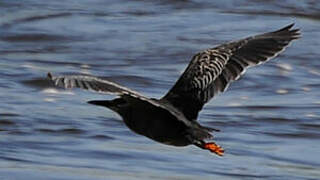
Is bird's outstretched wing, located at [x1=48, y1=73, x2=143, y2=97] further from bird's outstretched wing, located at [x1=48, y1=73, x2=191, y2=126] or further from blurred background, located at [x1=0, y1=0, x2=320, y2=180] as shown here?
blurred background, located at [x1=0, y1=0, x2=320, y2=180]

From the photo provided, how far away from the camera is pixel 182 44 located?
1066cm

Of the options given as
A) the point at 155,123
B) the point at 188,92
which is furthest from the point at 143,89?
the point at 155,123

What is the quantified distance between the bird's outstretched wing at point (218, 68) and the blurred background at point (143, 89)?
102cm

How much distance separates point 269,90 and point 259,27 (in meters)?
2.01

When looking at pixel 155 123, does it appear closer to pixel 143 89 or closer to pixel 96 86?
pixel 96 86

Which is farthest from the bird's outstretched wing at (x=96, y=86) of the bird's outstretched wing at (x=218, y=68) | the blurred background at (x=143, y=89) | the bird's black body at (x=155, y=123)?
the blurred background at (x=143, y=89)

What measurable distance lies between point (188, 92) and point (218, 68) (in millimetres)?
240

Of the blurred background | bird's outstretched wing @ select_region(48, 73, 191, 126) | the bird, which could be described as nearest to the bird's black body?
the bird

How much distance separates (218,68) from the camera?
6012 mm

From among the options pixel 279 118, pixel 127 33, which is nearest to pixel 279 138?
pixel 279 118

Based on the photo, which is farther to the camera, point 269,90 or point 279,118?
point 269,90

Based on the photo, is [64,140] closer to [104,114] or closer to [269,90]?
[104,114]

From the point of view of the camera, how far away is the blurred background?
7195mm

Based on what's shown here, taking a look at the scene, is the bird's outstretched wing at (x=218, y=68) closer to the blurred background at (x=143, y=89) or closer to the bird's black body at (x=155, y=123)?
the bird's black body at (x=155, y=123)
